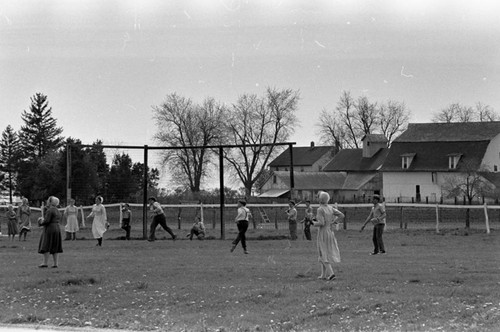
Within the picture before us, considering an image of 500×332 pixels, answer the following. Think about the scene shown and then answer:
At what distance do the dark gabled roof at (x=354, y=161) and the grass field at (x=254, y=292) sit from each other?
91.9 m

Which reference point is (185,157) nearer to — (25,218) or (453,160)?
(25,218)

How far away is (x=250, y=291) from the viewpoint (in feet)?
47.7

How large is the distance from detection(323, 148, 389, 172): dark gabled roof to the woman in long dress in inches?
3817

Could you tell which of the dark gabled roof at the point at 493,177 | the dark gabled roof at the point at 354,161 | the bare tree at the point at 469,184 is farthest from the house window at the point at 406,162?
the dark gabled roof at the point at 493,177

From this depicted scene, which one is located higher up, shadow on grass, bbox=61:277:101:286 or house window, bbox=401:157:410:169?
house window, bbox=401:157:410:169

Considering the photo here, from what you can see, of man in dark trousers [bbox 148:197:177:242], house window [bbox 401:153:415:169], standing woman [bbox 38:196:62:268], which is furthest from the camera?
house window [bbox 401:153:415:169]

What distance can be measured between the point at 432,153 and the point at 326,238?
7672 centimetres

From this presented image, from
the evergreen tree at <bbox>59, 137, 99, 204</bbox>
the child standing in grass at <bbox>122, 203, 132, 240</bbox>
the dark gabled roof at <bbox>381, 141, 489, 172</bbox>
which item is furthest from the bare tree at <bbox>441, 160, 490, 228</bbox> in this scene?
the evergreen tree at <bbox>59, 137, 99, 204</bbox>

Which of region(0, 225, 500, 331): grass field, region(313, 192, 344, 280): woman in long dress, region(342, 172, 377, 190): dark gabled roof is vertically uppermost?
region(342, 172, 377, 190): dark gabled roof

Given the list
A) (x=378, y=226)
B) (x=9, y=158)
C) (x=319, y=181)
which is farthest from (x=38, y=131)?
(x=378, y=226)

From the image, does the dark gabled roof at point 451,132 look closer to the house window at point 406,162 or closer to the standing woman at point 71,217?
the house window at point 406,162

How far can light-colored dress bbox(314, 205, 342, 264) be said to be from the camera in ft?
53.9

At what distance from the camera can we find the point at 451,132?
287ft

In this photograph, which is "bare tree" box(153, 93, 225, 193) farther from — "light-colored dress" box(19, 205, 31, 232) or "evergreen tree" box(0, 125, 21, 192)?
"evergreen tree" box(0, 125, 21, 192)
